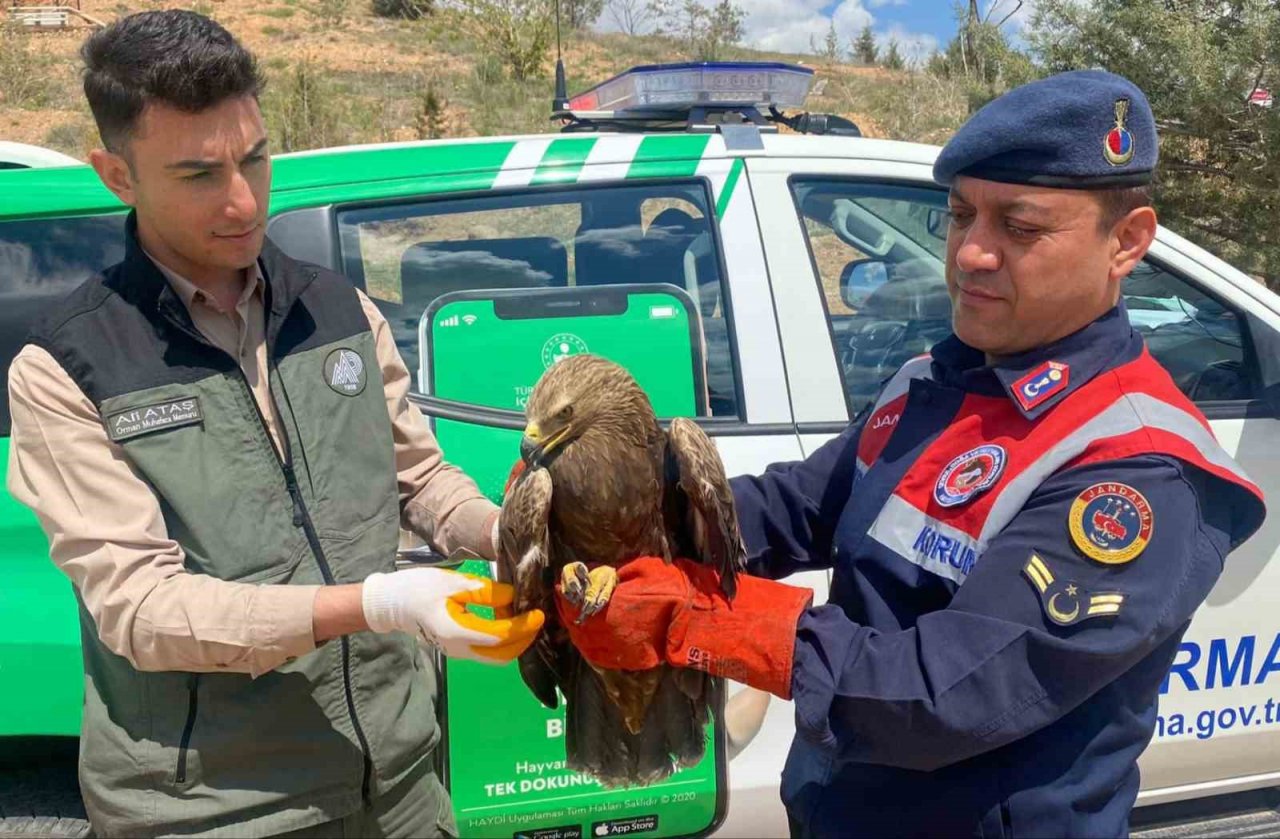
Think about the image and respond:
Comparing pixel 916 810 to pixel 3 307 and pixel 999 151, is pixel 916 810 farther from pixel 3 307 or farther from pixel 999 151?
pixel 3 307

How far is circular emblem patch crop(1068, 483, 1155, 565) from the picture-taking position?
137 cm

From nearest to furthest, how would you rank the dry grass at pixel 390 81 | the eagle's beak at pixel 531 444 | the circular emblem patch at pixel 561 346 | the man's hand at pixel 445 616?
1. the man's hand at pixel 445 616
2. the eagle's beak at pixel 531 444
3. the circular emblem patch at pixel 561 346
4. the dry grass at pixel 390 81

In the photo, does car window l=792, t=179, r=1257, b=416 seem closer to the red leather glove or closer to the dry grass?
the red leather glove

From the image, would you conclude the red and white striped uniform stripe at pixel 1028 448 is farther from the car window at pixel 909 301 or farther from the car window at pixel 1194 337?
the car window at pixel 1194 337

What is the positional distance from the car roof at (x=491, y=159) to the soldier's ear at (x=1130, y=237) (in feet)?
4.76

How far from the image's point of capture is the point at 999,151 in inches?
62.2

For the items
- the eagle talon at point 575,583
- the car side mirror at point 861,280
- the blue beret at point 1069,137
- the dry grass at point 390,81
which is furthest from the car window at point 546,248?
the dry grass at point 390,81

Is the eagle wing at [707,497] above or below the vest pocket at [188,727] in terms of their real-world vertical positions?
above

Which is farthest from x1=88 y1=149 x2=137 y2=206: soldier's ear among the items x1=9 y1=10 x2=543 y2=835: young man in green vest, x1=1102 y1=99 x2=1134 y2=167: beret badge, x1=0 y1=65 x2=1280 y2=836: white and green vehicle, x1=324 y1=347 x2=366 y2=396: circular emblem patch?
x1=1102 y1=99 x2=1134 y2=167: beret badge

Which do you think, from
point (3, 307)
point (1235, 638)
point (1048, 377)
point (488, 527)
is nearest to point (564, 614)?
point (488, 527)

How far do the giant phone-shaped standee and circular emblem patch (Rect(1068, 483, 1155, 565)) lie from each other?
136 cm

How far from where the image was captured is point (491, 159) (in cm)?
290

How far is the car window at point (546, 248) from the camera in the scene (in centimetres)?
290

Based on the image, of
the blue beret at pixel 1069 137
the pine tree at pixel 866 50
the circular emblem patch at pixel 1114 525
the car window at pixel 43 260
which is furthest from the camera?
the pine tree at pixel 866 50
